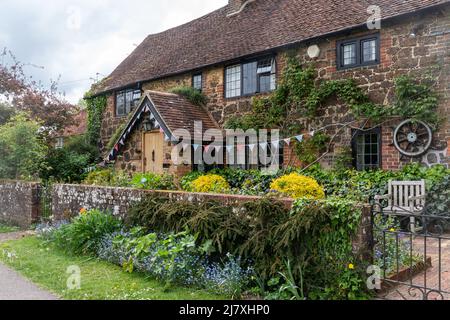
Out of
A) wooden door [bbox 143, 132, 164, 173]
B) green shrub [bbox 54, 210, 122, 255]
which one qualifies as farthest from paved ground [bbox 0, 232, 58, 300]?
wooden door [bbox 143, 132, 164, 173]

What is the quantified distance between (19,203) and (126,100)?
8.77 meters

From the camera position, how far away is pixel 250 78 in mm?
14648

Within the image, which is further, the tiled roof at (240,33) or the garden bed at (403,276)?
the tiled roof at (240,33)

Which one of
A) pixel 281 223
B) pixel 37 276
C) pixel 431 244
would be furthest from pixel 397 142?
pixel 37 276

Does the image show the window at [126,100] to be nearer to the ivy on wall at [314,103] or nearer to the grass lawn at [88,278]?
the ivy on wall at [314,103]

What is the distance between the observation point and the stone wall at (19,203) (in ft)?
38.0

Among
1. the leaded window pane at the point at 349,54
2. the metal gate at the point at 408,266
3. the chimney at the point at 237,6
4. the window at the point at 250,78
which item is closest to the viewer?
the metal gate at the point at 408,266

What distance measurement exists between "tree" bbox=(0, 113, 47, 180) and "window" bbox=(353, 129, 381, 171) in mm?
10155

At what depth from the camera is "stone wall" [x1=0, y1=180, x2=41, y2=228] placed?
11570 millimetres

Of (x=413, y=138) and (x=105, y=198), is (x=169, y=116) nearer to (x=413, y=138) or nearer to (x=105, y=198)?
(x=105, y=198)

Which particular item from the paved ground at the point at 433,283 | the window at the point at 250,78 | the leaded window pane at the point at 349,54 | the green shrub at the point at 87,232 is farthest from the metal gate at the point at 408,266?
the window at the point at 250,78

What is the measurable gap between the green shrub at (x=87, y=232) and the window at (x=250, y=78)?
7.84 meters

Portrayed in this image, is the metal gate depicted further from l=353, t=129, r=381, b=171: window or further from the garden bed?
l=353, t=129, r=381, b=171: window
